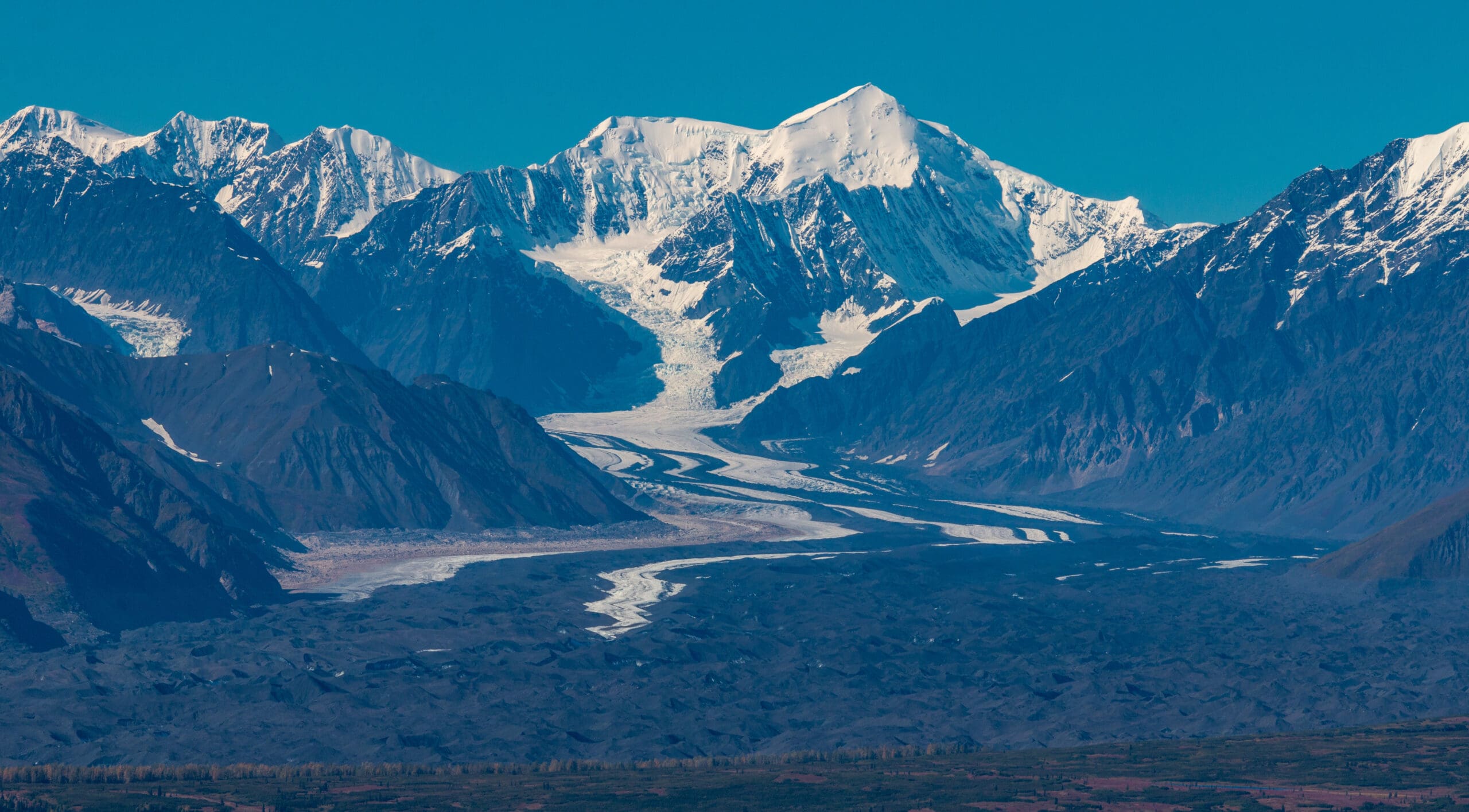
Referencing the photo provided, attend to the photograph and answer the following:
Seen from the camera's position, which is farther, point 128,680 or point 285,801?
point 128,680

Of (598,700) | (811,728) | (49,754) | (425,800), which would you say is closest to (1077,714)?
(811,728)

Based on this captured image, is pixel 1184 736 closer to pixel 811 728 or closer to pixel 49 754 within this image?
pixel 811 728

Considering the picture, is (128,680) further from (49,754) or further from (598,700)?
(598,700)

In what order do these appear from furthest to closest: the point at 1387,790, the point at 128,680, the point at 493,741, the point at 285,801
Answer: the point at 128,680
the point at 493,741
the point at 1387,790
the point at 285,801

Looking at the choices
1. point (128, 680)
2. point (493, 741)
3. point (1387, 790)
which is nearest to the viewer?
point (1387, 790)

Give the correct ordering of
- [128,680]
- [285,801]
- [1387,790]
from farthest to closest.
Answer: [128,680] < [1387,790] < [285,801]

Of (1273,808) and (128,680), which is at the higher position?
(128,680)

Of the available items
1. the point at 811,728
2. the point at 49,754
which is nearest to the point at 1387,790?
the point at 811,728

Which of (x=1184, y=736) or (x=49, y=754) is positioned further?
(x=1184, y=736)

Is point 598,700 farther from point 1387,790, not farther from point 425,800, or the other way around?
point 1387,790
